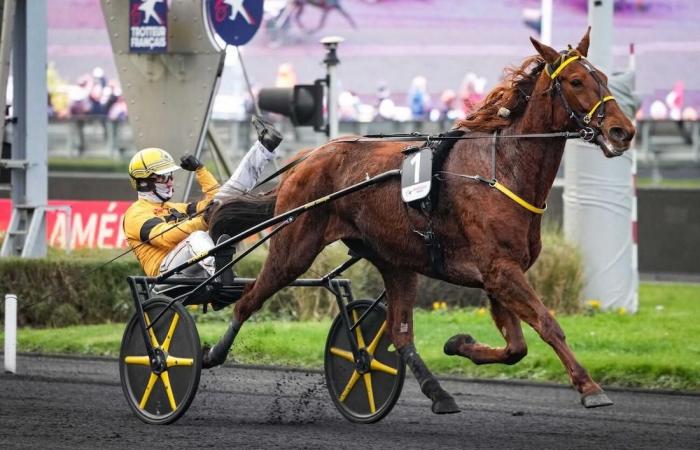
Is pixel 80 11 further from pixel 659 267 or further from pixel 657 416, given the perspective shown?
pixel 657 416

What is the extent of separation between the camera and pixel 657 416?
28.2ft

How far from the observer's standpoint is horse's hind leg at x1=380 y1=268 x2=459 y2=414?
7762 mm

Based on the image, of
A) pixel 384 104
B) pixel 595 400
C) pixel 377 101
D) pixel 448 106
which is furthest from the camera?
pixel 377 101

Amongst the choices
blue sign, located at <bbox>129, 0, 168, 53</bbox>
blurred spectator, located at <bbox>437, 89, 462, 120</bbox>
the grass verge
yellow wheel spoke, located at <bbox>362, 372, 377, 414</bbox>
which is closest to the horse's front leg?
yellow wheel spoke, located at <bbox>362, 372, 377, 414</bbox>

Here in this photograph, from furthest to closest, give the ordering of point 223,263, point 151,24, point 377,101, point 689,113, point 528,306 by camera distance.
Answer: point 377,101 → point 689,113 → point 151,24 → point 223,263 → point 528,306

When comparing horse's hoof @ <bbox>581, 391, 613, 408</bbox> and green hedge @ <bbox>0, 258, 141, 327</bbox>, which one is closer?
horse's hoof @ <bbox>581, 391, 613, 408</bbox>

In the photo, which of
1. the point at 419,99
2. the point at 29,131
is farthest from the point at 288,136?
the point at 29,131

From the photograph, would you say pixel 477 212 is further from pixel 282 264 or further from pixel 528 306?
pixel 282 264

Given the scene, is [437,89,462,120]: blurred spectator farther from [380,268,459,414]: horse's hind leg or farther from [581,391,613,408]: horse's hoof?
[581,391,613,408]: horse's hoof

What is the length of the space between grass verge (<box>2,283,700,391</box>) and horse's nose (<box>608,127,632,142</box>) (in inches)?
130

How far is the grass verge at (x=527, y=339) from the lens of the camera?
10.3 meters

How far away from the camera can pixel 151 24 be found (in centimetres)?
1330

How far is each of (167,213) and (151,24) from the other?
479 centimetres

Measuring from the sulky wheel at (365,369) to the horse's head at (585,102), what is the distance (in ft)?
5.76
